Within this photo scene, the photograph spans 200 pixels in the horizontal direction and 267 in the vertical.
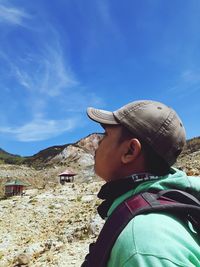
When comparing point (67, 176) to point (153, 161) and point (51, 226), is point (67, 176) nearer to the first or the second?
point (51, 226)

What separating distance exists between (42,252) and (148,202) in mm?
8744

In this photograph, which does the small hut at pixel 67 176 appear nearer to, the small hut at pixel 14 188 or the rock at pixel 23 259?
the small hut at pixel 14 188

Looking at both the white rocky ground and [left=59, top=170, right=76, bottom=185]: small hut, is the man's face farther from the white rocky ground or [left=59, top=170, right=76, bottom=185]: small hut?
[left=59, top=170, right=76, bottom=185]: small hut

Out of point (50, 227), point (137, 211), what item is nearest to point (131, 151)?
point (137, 211)

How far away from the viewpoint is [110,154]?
240 centimetres

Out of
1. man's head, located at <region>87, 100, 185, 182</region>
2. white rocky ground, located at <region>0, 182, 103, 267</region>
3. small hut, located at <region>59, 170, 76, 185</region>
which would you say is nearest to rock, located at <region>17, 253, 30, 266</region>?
white rocky ground, located at <region>0, 182, 103, 267</region>

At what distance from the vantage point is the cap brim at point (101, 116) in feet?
7.99

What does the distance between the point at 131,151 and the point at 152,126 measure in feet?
0.61

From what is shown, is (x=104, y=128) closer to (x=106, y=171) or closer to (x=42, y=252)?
(x=106, y=171)

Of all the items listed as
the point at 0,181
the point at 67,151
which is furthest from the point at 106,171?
the point at 67,151

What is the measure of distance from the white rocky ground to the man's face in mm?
6685

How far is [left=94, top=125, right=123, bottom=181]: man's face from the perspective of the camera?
7.75 feet

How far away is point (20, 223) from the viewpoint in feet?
45.2

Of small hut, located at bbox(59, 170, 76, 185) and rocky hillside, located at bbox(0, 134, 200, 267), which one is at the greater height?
small hut, located at bbox(59, 170, 76, 185)
